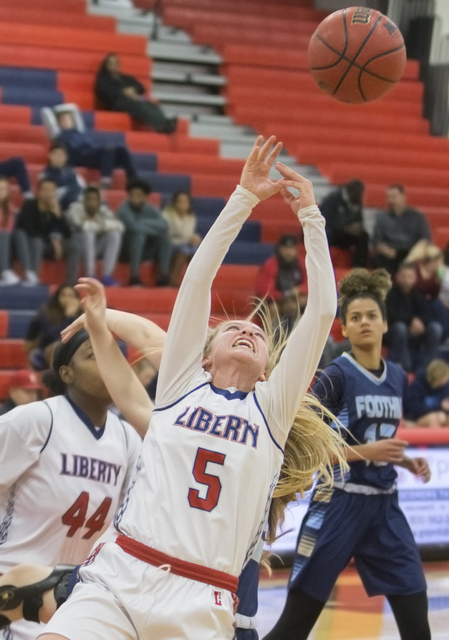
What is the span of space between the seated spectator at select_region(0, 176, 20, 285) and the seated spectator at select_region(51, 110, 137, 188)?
1.59 m

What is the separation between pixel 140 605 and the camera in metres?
2.97

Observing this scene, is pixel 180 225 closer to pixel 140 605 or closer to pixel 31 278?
pixel 31 278

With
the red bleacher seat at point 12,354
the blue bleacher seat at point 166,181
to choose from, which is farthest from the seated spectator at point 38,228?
the blue bleacher seat at point 166,181

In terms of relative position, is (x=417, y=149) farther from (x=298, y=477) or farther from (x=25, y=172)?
(x=298, y=477)

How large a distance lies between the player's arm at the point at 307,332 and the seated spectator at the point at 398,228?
24.8 ft

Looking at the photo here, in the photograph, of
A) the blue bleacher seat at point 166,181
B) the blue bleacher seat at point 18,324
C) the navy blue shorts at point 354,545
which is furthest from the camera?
the blue bleacher seat at point 166,181

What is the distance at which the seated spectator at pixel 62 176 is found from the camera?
10.0 m

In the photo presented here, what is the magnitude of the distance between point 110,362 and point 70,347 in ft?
1.13

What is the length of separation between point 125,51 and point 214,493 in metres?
11.1

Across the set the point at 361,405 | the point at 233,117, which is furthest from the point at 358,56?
the point at 233,117

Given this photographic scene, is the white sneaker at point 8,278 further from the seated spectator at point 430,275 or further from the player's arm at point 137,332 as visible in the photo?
the player's arm at point 137,332

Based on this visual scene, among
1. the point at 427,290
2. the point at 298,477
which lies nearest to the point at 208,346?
the point at 298,477

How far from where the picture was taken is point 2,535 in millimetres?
3609

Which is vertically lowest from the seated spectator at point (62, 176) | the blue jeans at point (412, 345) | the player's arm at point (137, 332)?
the blue jeans at point (412, 345)
